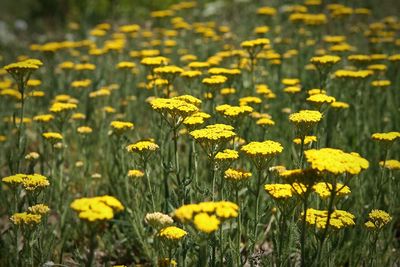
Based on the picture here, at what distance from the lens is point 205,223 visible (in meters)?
2.08

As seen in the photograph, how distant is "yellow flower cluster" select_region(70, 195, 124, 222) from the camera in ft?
6.76

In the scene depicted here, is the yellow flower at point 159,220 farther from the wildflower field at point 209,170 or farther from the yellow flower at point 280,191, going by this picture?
the yellow flower at point 280,191

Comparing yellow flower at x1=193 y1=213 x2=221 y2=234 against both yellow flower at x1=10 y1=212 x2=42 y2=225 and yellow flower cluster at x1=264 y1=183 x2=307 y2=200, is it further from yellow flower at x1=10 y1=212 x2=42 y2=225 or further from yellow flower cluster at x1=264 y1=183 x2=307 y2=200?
yellow flower at x1=10 y1=212 x2=42 y2=225

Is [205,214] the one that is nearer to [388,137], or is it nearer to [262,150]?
[262,150]

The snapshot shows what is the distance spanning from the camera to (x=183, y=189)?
305cm

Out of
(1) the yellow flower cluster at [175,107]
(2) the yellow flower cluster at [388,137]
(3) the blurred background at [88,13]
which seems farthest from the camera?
(3) the blurred background at [88,13]

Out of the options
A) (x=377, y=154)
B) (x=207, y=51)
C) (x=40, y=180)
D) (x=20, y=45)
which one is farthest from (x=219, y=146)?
(x=20, y=45)

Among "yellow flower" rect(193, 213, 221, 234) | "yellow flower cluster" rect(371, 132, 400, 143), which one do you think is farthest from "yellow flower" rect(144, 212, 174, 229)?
"yellow flower cluster" rect(371, 132, 400, 143)

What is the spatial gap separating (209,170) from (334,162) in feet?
5.07

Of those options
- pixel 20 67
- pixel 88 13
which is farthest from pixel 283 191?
pixel 88 13

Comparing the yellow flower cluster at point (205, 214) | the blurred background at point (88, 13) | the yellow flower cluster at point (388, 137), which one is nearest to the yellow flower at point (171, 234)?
the yellow flower cluster at point (205, 214)

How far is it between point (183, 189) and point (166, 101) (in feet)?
1.96

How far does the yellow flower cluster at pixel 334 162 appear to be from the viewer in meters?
2.16

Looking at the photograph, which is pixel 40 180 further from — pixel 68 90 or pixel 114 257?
pixel 68 90
